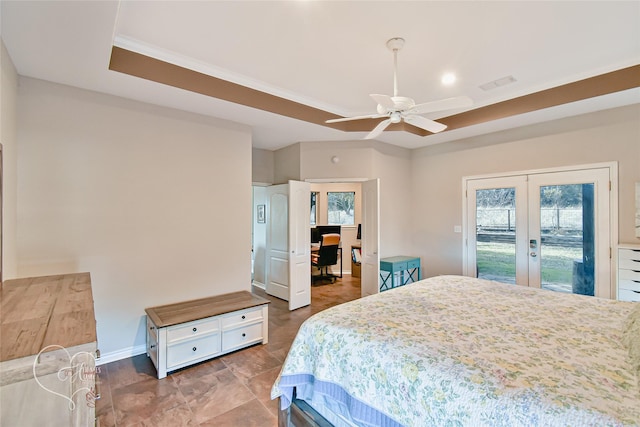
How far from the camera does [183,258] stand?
126 inches

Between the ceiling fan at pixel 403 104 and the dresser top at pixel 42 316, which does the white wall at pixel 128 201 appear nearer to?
the dresser top at pixel 42 316

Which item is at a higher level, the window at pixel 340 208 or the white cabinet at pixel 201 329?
the window at pixel 340 208

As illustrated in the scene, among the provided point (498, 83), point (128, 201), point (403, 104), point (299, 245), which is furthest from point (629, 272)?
point (128, 201)

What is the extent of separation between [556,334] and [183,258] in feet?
10.7

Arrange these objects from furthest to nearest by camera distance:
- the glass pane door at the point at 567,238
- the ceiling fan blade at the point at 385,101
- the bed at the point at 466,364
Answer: the glass pane door at the point at 567,238
the ceiling fan blade at the point at 385,101
the bed at the point at 466,364

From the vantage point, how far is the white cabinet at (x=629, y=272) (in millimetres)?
2931

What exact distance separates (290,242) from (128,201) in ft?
7.03

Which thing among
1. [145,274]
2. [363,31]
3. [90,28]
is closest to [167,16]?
[90,28]

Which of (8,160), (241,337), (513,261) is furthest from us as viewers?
(513,261)

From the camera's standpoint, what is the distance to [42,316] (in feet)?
3.97

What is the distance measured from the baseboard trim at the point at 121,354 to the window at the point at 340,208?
4871mm

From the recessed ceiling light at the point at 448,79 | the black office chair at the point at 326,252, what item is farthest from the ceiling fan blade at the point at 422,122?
the black office chair at the point at 326,252

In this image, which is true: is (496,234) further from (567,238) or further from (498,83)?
(498,83)

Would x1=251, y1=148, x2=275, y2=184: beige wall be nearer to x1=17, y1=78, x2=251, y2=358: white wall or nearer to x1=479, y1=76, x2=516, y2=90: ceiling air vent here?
x1=17, y1=78, x2=251, y2=358: white wall
